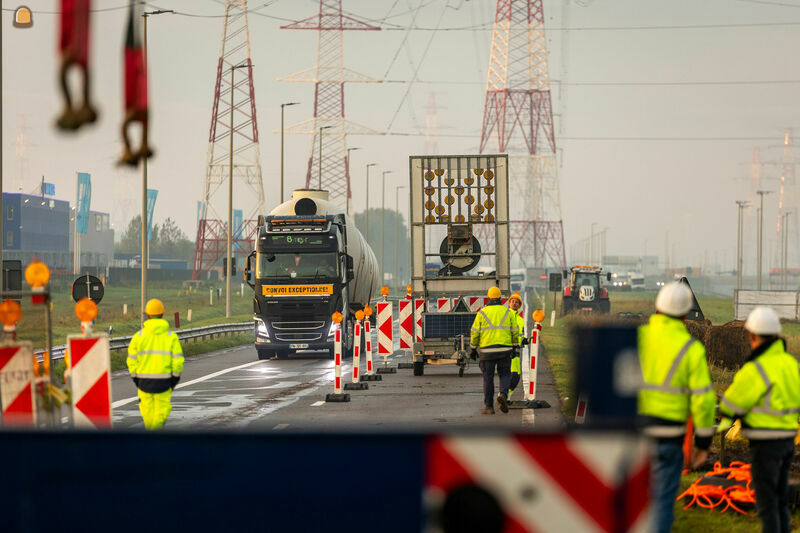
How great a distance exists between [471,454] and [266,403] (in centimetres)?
1699

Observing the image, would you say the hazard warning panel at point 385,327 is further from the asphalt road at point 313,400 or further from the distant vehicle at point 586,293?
the distant vehicle at point 586,293

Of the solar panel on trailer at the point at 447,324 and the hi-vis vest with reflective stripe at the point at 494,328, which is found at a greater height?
the hi-vis vest with reflective stripe at the point at 494,328

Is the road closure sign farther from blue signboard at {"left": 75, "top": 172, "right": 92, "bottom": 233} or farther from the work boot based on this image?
blue signboard at {"left": 75, "top": 172, "right": 92, "bottom": 233}

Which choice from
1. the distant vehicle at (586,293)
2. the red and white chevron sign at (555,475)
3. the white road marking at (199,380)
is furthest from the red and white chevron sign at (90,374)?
the distant vehicle at (586,293)

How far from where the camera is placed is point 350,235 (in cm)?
3384

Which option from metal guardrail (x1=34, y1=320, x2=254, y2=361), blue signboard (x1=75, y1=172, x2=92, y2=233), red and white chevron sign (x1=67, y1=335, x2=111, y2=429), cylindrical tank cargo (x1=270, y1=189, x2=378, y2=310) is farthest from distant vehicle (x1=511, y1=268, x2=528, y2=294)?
red and white chevron sign (x1=67, y1=335, x2=111, y2=429)

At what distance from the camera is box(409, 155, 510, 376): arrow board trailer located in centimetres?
2606

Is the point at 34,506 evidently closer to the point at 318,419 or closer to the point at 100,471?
the point at 100,471

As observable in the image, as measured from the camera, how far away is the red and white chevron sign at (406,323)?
27.0 m

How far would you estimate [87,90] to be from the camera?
363cm

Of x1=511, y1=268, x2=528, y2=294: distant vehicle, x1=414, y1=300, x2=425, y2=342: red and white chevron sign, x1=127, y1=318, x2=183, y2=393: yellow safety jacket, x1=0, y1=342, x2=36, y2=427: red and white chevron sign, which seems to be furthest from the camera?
x1=511, y1=268, x2=528, y2=294: distant vehicle

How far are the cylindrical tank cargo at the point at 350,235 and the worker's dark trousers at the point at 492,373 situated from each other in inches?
596

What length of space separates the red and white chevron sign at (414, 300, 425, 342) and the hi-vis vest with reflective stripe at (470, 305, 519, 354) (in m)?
8.23

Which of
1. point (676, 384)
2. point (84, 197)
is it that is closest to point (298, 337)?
point (676, 384)
